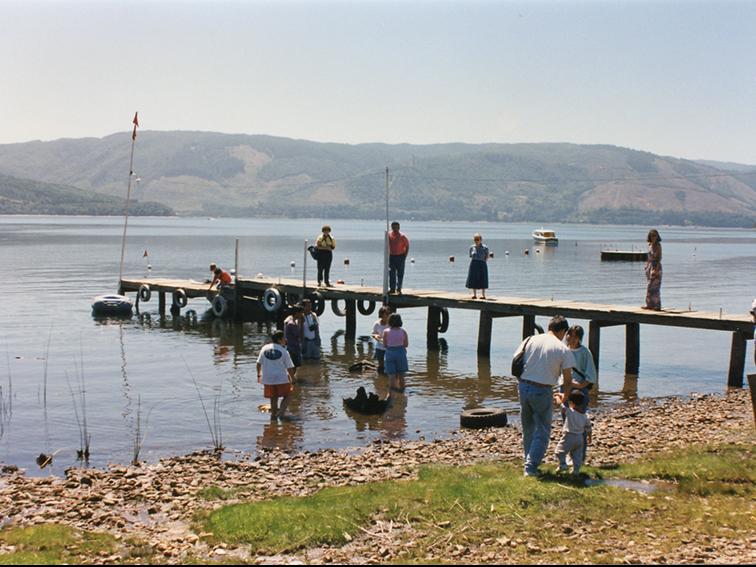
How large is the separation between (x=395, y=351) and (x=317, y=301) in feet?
47.4

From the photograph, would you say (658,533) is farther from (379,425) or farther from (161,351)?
(161,351)

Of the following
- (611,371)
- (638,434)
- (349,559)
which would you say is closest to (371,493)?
(349,559)

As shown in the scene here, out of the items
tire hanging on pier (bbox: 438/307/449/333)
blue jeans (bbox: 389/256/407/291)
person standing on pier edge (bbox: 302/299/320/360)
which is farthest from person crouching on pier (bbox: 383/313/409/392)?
tire hanging on pier (bbox: 438/307/449/333)

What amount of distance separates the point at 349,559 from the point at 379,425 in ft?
32.4

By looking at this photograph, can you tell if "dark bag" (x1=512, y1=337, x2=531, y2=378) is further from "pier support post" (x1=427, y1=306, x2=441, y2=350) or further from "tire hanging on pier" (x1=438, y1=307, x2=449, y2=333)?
"tire hanging on pier" (x1=438, y1=307, x2=449, y2=333)

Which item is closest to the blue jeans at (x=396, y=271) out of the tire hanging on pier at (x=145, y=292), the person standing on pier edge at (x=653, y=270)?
the person standing on pier edge at (x=653, y=270)

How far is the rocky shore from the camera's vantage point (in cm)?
1012

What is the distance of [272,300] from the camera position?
36.7 metres

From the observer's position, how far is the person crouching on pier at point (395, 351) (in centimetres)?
2115

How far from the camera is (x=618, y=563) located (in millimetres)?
9148

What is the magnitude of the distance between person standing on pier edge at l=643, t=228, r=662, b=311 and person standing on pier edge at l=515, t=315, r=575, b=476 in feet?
41.9

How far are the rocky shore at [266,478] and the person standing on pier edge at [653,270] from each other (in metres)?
5.81

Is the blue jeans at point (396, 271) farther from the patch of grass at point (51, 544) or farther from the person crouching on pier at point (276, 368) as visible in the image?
the patch of grass at point (51, 544)

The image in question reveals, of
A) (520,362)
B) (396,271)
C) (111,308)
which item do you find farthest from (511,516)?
(111,308)
